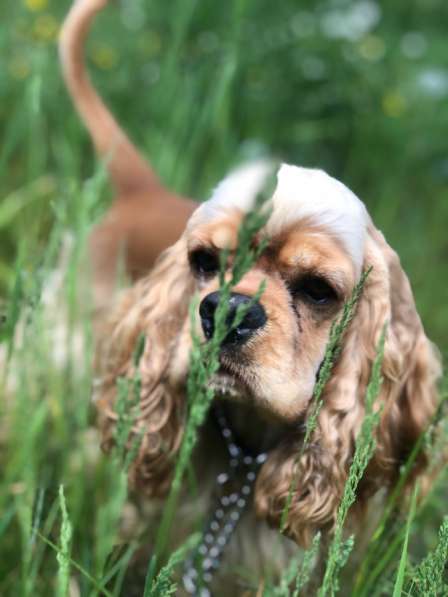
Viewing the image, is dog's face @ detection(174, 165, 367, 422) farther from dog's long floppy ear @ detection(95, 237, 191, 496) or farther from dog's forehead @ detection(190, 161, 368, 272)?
dog's long floppy ear @ detection(95, 237, 191, 496)

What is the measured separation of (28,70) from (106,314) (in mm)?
1193

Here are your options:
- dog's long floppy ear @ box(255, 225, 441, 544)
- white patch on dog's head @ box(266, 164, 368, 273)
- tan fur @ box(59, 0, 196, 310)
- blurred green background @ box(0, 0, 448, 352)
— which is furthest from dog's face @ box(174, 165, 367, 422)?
blurred green background @ box(0, 0, 448, 352)

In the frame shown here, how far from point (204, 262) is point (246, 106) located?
72.2 inches

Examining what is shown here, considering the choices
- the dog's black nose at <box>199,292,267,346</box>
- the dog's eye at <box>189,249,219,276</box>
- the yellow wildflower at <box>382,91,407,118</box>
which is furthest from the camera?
the yellow wildflower at <box>382,91,407,118</box>

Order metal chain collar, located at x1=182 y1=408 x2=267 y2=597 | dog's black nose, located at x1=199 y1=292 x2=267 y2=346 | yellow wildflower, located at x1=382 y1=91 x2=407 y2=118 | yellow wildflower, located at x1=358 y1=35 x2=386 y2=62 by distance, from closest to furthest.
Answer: dog's black nose, located at x1=199 y1=292 x2=267 y2=346 < metal chain collar, located at x1=182 y1=408 x2=267 y2=597 < yellow wildflower, located at x1=382 y1=91 x2=407 y2=118 < yellow wildflower, located at x1=358 y1=35 x2=386 y2=62

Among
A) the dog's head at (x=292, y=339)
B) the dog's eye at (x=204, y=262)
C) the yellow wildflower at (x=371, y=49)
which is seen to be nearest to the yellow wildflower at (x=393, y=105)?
the yellow wildflower at (x=371, y=49)

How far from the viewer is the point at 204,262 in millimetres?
1479

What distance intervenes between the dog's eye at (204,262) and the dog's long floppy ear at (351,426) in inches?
9.5

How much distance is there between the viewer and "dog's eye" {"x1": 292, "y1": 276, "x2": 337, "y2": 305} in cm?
140

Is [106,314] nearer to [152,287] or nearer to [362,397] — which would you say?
[152,287]

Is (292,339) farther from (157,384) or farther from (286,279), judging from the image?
(157,384)

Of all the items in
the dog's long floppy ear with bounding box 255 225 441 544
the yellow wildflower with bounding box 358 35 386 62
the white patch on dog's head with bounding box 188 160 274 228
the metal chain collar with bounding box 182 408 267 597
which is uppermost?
the yellow wildflower with bounding box 358 35 386 62

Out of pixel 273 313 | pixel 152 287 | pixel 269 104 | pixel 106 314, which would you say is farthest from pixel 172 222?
pixel 269 104

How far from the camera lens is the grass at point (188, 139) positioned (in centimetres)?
182
